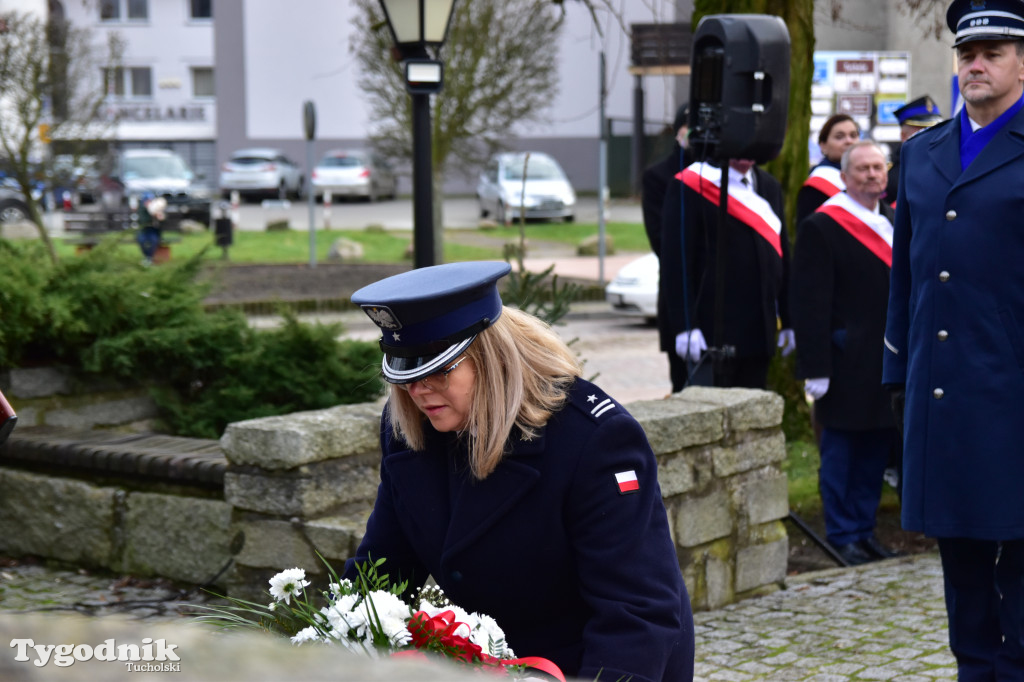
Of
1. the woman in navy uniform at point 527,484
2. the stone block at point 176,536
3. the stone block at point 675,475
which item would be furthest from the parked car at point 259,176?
the woman in navy uniform at point 527,484

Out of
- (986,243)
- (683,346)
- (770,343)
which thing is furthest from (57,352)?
(986,243)

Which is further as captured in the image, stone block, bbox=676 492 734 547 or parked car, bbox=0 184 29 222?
parked car, bbox=0 184 29 222

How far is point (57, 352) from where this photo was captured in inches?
258

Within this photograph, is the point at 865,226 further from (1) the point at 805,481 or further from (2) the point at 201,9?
(2) the point at 201,9

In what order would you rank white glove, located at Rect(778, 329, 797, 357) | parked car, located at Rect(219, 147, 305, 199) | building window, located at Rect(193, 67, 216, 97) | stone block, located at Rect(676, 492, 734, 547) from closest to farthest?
stone block, located at Rect(676, 492, 734, 547), white glove, located at Rect(778, 329, 797, 357), parked car, located at Rect(219, 147, 305, 199), building window, located at Rect(193, 67, 216, 97)

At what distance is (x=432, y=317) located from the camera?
2611 millimetres

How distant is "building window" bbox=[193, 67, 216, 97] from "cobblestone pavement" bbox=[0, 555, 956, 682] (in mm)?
49442

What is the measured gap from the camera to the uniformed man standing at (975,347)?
12.6 ft

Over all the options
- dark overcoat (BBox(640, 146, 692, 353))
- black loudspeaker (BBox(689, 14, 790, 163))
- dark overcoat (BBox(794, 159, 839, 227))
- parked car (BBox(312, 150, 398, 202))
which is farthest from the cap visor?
parked car (BBox(312, 150, 398, 202))

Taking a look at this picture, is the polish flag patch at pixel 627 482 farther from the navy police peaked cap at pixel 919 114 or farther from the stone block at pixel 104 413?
the navy police peaked cap at pixel 919 114

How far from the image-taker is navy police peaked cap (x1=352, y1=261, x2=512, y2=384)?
261cm

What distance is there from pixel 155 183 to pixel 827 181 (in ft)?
95.9

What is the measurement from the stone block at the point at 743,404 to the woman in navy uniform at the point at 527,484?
9.18ft

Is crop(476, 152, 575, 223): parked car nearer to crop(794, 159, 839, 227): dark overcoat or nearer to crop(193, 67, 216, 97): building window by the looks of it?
crop(193, 67, 216, 97): building window
